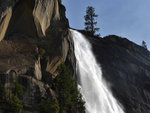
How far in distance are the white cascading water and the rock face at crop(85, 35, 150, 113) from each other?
2.63 metres

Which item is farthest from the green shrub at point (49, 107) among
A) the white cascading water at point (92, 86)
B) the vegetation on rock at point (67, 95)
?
the white cascading water at point (92, 86)

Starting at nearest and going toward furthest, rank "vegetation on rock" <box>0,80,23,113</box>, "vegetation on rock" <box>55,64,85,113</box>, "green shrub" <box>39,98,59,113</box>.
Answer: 1. "vegetation on rock" <box>0,80,23,113</box>
2. "green shrub" <box>39,98,59,113</box>
3. "vegetation on rock" <box>55,64,85,113</box>

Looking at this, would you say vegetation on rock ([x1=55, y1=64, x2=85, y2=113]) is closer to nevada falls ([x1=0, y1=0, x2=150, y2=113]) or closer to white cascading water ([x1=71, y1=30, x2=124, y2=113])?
nevada falls ([x1=0, y1=0, x2=150, y2=113])

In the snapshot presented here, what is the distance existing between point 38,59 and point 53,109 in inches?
304

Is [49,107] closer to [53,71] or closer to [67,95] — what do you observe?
[67,95]

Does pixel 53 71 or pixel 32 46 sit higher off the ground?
pixel 32 46

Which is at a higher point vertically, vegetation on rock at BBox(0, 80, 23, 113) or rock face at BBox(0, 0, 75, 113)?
rock face at BBox(0, 0, 75, 113)

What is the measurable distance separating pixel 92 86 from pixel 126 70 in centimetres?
1438

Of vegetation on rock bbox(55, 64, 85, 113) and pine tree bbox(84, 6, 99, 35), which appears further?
pine tree bbox(84, 6, 99, 35)

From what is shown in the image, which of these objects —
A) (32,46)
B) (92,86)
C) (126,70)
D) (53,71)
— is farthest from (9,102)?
(126,70)

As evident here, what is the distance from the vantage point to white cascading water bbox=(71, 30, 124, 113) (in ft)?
101

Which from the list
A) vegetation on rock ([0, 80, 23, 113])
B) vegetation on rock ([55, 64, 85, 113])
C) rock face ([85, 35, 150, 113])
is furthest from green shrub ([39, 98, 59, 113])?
rock face ([85, 35, 150, 113])

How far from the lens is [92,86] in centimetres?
3316

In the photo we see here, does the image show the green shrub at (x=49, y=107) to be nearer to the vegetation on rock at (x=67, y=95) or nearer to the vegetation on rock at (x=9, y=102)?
the vegetation on rock at (x=67, y=95)
